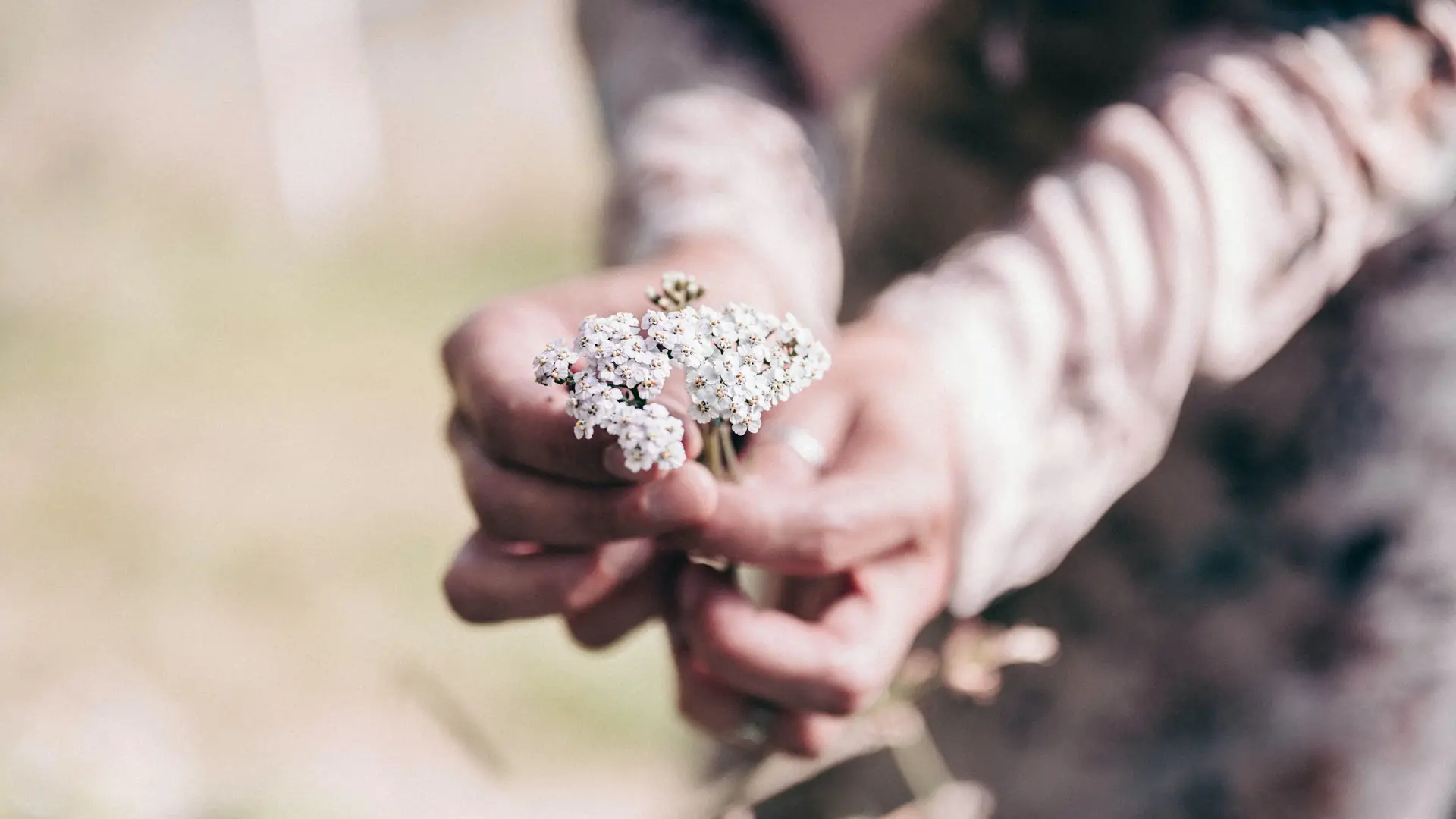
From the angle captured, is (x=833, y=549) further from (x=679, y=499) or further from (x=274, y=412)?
(x=274, y=412)

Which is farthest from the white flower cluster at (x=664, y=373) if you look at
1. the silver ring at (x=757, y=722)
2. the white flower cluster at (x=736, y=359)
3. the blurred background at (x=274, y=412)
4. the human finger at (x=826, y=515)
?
the blurred background at (x=274, y=412)

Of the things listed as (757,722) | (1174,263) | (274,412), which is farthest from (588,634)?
(274,412)

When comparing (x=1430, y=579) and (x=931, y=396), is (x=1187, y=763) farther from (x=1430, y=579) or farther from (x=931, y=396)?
(x=931, y=396)

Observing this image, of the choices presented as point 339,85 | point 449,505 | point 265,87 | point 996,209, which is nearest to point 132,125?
point 265,87

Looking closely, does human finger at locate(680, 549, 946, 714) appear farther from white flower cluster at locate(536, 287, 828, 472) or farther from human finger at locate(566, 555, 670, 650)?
white flower cluster at locate(536, 287, 828, 472)

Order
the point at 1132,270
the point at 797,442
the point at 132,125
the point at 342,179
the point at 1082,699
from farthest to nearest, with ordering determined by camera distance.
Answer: the point at 342,179 < the point at 132,125 < the point at 1082,699 < the point at 1132,270 < the point at 797,442

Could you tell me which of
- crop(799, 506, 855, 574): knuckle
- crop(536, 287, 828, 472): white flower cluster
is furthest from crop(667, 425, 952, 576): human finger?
crop(536, 287, 828, 472): white flower cluster

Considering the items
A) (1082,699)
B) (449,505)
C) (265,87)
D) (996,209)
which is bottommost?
(1082,699)

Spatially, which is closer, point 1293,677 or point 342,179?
point 1293,677
